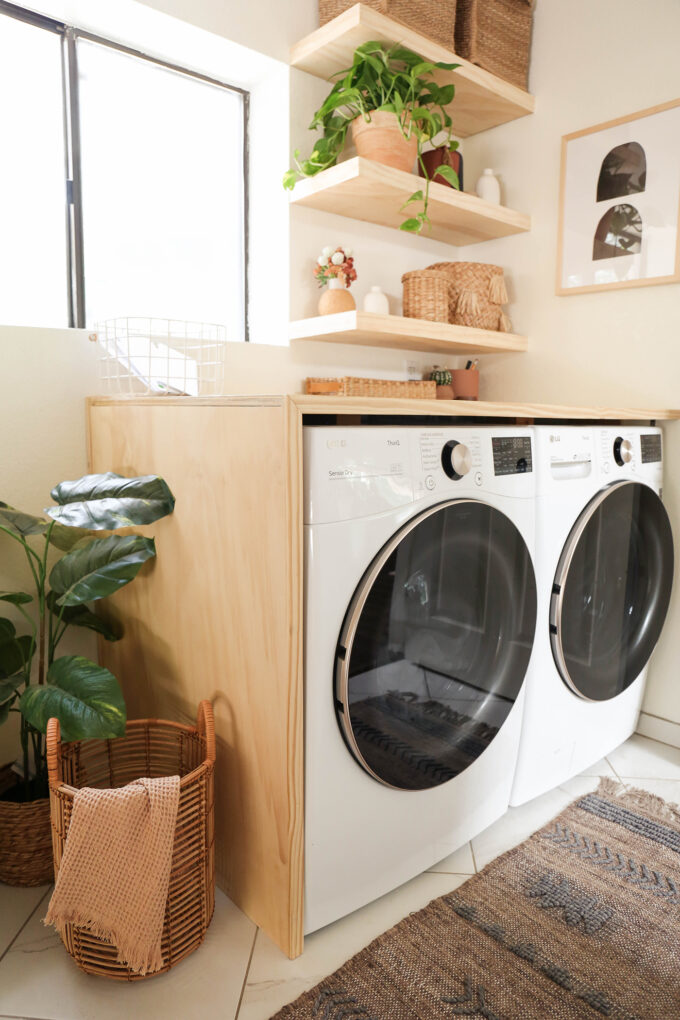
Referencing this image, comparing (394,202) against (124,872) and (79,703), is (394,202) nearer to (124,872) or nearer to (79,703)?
(79,703)

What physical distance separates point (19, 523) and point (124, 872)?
655mm

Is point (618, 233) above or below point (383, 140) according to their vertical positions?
below

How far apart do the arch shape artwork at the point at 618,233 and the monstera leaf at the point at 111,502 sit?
155cm

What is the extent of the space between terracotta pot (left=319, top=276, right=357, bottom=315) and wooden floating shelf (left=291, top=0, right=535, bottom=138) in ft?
1.97

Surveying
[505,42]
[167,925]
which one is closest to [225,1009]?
[167,925]

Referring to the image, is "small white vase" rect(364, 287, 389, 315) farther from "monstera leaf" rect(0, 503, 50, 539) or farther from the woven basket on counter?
"monstera leaf" rect(0, 503, 50, 539)

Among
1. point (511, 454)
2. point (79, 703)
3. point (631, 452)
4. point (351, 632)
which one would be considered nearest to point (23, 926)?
point (79, 703)

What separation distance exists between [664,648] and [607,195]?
4.46ft

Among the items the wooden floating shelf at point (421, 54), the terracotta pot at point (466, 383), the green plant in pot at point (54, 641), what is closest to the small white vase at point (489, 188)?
the wooden floating shelf at point (421, 54)

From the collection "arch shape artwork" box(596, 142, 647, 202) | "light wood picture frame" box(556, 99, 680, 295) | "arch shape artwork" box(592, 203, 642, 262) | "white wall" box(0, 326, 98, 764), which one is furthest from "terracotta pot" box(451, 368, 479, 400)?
"white wall" box(0, 326, 98, 764)

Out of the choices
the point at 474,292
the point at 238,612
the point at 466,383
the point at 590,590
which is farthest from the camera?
the point at 466,383

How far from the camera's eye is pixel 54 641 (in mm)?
1468

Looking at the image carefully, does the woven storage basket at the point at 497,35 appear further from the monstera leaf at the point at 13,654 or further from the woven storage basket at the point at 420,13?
the monstera leaf at the point at 13,654

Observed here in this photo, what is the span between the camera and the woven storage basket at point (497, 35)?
2031 mm
